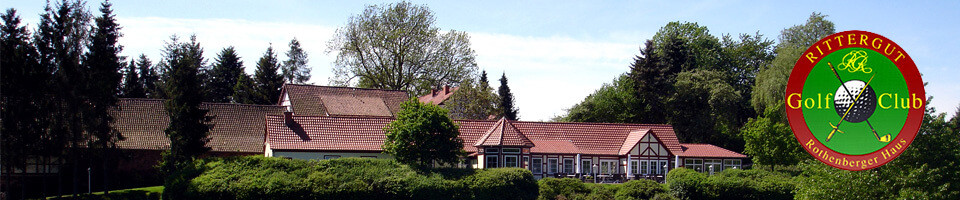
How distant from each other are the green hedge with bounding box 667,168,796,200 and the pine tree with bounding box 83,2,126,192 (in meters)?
23.6

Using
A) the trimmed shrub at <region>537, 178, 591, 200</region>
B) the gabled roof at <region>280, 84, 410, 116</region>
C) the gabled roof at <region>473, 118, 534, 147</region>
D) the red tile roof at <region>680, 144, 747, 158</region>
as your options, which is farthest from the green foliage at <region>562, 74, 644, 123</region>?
the trimmed shrub at <region>537, 178, 591, 200</region>

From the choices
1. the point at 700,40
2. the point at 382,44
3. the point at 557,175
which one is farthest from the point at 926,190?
the point at 700,40

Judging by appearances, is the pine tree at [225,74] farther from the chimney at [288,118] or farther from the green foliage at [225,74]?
the chimney at [288,118]

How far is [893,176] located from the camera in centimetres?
1852

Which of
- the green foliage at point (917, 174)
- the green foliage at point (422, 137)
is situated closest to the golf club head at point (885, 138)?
the green foliage at point (917, 174)

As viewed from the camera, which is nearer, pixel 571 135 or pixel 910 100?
pixel 910 100

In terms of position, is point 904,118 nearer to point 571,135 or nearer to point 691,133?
point 571,135

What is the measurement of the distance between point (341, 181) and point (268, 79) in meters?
33.9

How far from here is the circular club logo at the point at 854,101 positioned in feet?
35.3

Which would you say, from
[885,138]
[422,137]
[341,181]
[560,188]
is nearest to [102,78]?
[341,181]

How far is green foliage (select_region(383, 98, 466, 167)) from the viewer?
103ft

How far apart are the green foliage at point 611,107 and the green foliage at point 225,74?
2774 centimetres

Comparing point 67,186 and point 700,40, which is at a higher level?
point 700,40

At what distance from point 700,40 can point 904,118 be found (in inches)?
1851
